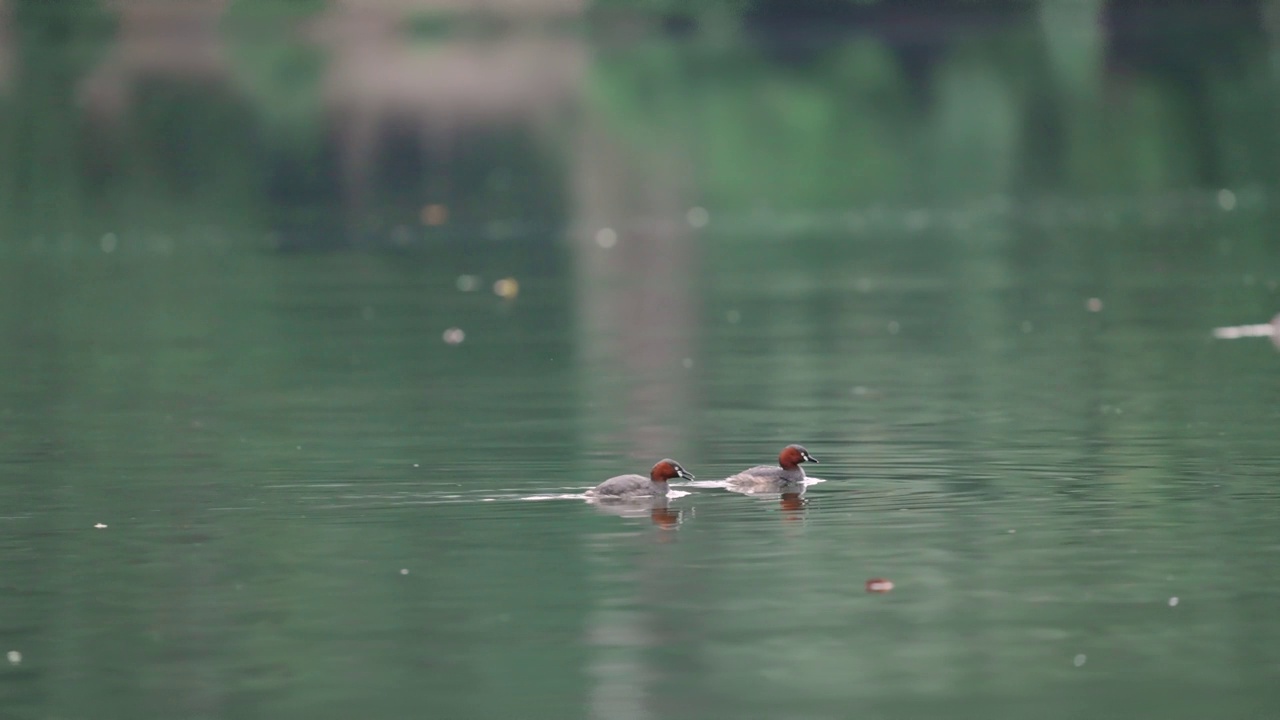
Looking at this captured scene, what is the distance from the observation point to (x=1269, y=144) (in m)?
62.5

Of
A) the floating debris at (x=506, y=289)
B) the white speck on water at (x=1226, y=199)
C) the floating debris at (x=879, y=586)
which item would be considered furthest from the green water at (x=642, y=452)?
the white speck on water at (x=1226, y=199)

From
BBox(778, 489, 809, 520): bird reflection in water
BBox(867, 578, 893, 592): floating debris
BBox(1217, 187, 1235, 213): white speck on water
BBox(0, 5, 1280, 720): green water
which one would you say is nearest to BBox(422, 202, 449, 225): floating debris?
BBox(0, 5, 1280, 720): green water

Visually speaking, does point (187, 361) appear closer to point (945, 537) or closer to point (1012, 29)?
point (945, 537)

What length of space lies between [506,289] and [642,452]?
1680cm

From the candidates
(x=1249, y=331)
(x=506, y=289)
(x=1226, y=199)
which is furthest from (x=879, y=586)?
(x=1226, y=199)

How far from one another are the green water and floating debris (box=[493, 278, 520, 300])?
28 centimetres

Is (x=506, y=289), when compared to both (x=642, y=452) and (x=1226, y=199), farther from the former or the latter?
(x=1226, y=199)

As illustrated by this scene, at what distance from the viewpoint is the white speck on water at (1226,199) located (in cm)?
5149

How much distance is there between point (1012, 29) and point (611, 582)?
264 feet

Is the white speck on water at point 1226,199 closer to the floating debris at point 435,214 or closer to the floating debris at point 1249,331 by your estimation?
the floating debris at point 435,214

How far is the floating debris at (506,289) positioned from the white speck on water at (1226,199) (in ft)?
58.1

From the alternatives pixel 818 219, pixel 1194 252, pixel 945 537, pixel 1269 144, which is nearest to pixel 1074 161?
pixel 1269 144

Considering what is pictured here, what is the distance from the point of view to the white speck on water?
51.5 meters

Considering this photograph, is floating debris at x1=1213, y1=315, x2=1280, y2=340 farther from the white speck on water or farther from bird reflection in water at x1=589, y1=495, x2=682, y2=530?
the white speck on water
